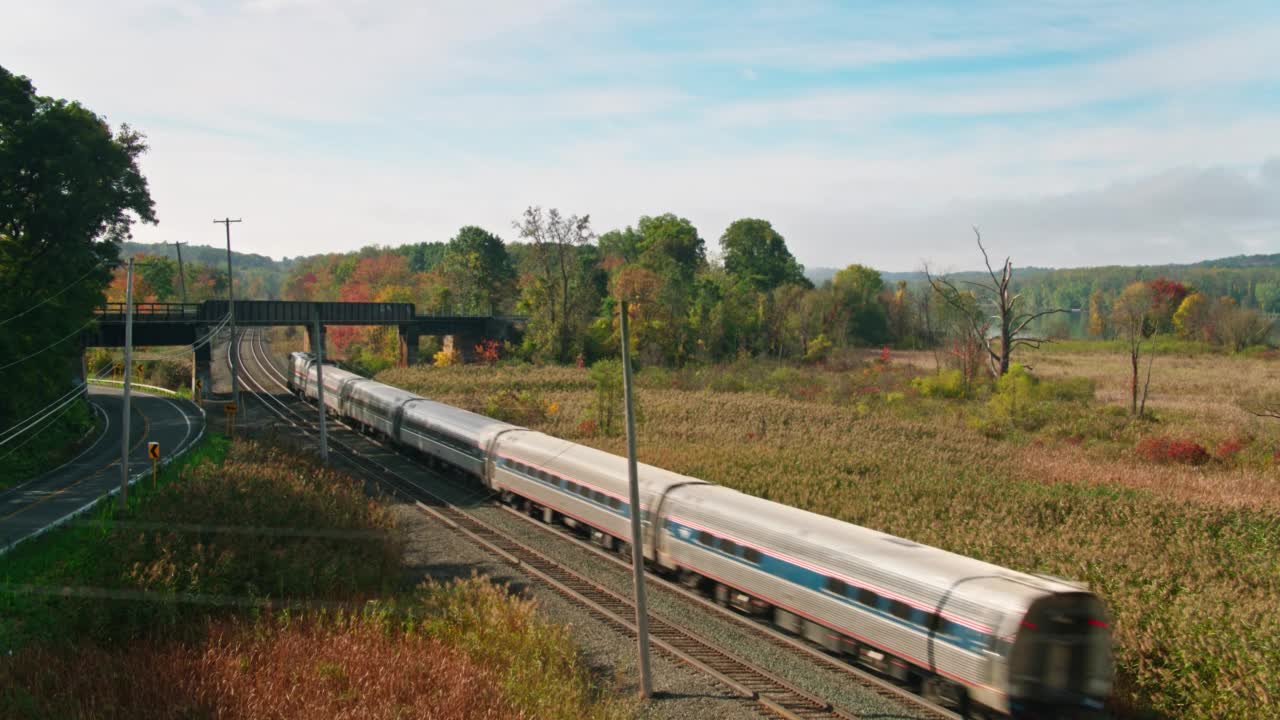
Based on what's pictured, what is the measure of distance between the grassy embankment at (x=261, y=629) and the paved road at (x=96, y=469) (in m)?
7.44

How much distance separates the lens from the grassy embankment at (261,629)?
42.4ft

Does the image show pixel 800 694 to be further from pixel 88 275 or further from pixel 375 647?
pixel 88 275

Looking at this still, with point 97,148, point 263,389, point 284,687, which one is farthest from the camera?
point 263,389

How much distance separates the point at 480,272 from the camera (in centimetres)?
10088

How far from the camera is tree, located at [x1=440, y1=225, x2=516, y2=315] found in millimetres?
101062

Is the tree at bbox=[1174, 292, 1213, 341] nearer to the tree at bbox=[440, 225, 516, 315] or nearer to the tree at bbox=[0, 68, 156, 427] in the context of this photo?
the tree at bbox=[440, 225, 516, 315]

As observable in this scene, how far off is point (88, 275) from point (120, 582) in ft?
109

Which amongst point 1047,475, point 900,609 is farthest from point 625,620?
point 1047,475

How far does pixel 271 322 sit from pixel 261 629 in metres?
51.4

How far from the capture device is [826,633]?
1620cm

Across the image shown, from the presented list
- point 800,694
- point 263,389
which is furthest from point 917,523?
point 263,389

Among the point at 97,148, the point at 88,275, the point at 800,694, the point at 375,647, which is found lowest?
the point at 800,694

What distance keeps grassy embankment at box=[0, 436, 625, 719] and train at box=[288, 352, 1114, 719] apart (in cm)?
367

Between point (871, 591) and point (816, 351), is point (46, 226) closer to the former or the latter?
point (871, 591)
